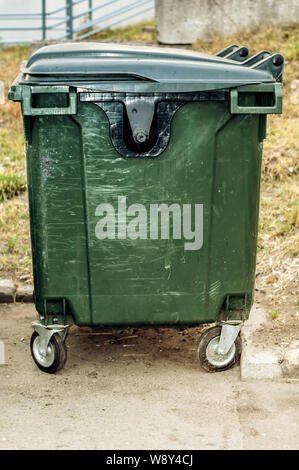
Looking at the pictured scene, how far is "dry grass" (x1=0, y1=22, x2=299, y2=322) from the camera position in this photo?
5148mm

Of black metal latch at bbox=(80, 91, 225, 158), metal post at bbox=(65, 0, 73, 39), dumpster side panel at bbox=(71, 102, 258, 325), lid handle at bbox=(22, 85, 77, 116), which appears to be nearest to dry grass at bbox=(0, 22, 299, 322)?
dumpster side panel at bbox=(71, 102, 258, 325)

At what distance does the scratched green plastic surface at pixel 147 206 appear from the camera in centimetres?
384

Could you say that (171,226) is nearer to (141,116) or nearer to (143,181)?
(143,181)

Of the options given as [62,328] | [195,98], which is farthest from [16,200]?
[195,98]

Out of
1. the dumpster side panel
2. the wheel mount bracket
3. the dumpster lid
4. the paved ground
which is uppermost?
the dumpster lid

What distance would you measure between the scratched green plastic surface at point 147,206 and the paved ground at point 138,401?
1.10 feet

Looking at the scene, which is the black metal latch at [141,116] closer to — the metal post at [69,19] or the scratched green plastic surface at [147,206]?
the scratched green plastic surface at [147,206]

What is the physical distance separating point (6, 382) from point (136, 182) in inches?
49.0

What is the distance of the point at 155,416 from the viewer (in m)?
3.79

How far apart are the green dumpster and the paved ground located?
282 millimetres

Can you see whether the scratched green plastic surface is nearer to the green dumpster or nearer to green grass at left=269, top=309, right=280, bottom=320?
the green dumpster

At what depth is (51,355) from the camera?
13.9 feet

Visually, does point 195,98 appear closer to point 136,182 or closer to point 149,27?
point 136,182

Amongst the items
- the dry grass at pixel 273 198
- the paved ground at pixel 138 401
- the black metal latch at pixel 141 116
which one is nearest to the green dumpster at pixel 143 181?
the black metal latch at pixel 141 116
